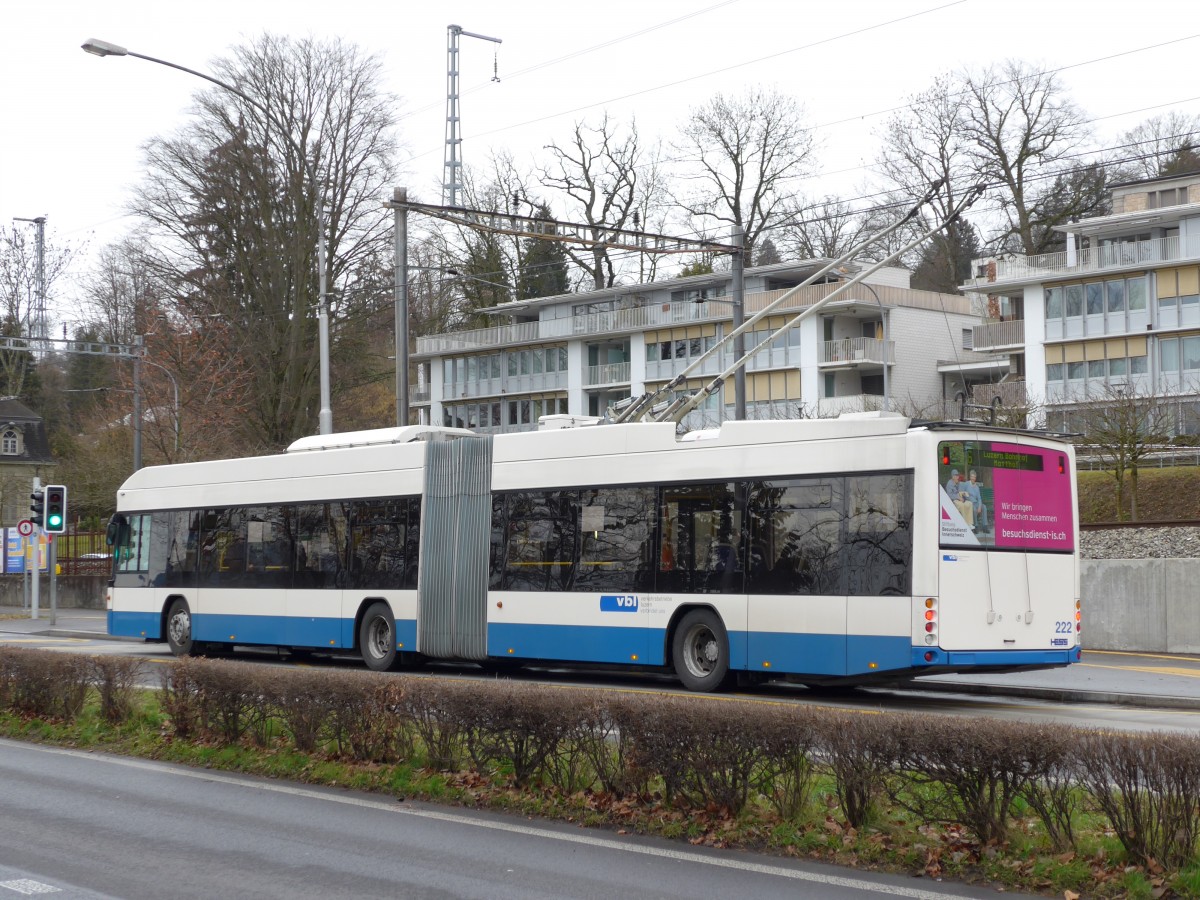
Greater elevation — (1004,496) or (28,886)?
(1004,496)

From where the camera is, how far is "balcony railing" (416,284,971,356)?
6350 centimetres

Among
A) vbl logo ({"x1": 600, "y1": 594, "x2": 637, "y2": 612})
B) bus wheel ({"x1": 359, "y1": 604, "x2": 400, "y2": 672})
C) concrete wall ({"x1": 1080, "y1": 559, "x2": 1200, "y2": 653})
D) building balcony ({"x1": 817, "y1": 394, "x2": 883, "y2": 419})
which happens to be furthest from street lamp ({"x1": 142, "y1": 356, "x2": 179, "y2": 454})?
building balcony ({"x1": 817, "y1": 394, "x2": 883, "y2": 419})

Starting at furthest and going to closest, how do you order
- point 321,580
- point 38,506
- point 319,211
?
point 38,506 → point 319,211 → point 321,580

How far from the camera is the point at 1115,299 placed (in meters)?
54.9

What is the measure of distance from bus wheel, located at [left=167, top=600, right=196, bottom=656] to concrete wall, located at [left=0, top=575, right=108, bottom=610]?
2158 centimetres

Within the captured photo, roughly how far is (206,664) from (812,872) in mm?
6231

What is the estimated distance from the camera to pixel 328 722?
34.6 feet

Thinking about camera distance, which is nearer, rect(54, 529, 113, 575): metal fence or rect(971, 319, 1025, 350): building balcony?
rect(54, 529, 113, 575): metal fence

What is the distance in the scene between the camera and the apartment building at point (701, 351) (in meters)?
63.7

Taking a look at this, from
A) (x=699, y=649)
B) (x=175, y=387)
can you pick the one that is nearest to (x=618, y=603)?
(x=699, y=649)

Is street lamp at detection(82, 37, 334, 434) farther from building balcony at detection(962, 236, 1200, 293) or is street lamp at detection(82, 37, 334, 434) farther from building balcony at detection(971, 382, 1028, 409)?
building balcony at detection(962, 236, 1200, 293)

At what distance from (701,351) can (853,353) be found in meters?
8.50

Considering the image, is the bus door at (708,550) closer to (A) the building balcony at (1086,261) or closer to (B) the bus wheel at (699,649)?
(B) the bus wheel at (699,649)

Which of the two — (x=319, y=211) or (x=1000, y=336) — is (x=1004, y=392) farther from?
(x=319, y=211)
